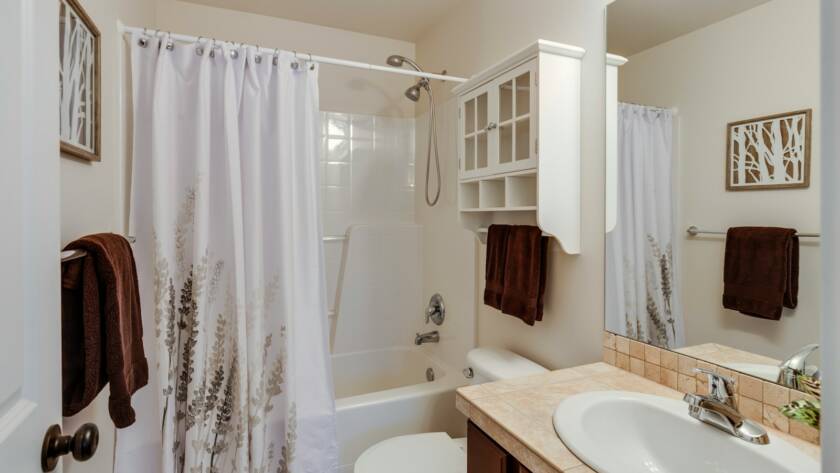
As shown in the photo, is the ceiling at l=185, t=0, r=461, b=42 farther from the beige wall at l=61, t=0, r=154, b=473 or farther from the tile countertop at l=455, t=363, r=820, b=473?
the tile countertop at l=455, t=363, r=820, b=473

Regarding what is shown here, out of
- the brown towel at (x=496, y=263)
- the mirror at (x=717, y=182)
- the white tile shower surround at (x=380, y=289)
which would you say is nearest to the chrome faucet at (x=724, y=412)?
the mirror at (x=717, y=182)

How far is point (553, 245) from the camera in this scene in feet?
5.21

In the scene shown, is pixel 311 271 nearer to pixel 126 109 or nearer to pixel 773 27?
pixel 126 109

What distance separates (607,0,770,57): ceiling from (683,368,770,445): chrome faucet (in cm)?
88

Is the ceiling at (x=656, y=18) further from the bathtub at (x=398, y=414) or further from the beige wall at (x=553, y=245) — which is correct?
the bathtub at (x=398, y=414)

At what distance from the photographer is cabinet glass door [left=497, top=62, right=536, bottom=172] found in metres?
1.42

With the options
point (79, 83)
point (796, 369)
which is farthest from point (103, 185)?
point (796, 369)

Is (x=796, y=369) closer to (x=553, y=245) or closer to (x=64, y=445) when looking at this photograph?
(x=553, y=245)

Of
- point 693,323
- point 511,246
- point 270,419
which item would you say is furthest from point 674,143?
point 270,419

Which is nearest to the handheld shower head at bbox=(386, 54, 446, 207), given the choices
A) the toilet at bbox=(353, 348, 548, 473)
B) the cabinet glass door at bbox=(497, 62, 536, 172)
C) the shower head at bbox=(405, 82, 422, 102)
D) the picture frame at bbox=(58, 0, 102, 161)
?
the shower head at bbox=(405, 82, 422, 102)

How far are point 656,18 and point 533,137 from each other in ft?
1.53

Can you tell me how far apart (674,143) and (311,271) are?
51.5 inches

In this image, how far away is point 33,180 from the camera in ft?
1.97

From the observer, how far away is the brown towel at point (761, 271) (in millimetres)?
900
